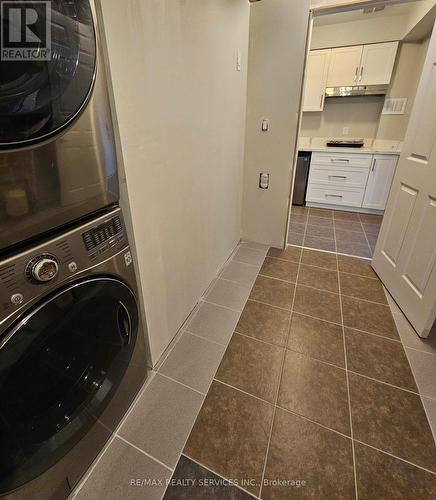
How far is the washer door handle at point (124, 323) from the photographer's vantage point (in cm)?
91

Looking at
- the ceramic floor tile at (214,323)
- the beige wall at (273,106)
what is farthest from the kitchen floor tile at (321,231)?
the ceramic floor tile at (214,323)

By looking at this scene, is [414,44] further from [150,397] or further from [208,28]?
[150,397]

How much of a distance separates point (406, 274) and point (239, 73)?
1.93 m

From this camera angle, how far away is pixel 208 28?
1.35 meters

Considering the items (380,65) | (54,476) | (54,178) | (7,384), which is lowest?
(54,476)

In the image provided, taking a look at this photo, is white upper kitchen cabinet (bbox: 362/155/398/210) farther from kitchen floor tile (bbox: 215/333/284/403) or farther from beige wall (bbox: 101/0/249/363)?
kitchen floor tile (bbox: 215/333/284/403)

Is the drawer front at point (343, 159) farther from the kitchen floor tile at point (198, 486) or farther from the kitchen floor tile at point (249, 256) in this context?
the kitchen floor tile at point (198, 486)

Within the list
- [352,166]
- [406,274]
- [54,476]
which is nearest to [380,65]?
[352,166]

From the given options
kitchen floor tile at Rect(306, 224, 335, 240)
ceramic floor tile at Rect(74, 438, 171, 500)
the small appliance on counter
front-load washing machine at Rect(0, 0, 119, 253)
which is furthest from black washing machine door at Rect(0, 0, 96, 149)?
the small appliance on counter

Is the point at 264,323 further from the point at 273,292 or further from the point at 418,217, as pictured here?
the point at 418,217

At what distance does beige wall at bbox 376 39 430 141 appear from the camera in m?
3.09

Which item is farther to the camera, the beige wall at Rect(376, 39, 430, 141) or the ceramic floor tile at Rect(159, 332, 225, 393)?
the beige wall at Rect(376, 39, 430, 141)

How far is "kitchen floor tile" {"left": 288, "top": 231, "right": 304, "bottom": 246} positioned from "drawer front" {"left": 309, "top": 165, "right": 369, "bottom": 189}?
124 cm

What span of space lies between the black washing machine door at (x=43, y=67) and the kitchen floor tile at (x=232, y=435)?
3.90ft
